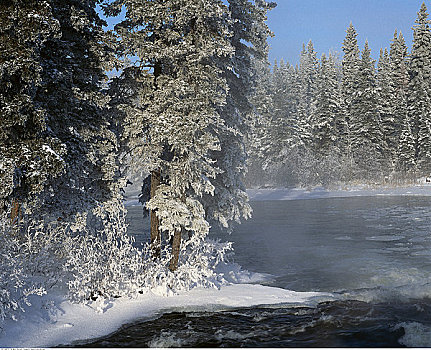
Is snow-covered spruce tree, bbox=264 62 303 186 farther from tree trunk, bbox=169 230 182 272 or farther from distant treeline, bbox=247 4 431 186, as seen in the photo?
tree trunk, bbox=169 230 182 272

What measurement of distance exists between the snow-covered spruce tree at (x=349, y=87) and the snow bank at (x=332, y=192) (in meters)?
3.78

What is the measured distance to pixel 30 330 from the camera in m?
7.58

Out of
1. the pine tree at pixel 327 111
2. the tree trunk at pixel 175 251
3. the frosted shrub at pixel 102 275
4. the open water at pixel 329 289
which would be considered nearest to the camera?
the open water at pixel 329 289

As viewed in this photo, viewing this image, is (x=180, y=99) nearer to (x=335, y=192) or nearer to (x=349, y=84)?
(x=335, y=192)

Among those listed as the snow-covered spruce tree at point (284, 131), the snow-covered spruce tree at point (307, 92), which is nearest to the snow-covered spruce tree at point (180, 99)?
the snow-covered spruce tree at point (284, 131)

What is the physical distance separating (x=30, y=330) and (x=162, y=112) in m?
6.71

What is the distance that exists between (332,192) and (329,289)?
37797 millimetres

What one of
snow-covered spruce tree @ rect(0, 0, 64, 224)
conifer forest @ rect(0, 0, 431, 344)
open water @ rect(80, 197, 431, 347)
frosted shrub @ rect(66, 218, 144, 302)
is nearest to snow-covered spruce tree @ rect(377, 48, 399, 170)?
open water @ rect(80, 197, 431, 347)

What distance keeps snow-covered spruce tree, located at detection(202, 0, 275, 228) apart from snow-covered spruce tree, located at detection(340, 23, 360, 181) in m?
38.5

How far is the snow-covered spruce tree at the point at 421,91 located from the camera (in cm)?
5047

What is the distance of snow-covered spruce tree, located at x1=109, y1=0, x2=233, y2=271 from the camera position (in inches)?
452

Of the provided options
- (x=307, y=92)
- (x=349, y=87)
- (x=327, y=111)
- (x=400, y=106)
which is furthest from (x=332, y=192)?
(x=307, y=92)

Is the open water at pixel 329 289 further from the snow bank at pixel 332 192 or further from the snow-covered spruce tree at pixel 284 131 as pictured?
the snow-covered spruce tree at pixel 284 131

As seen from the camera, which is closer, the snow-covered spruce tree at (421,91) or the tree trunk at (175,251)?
the tree trunk at (175,251)
